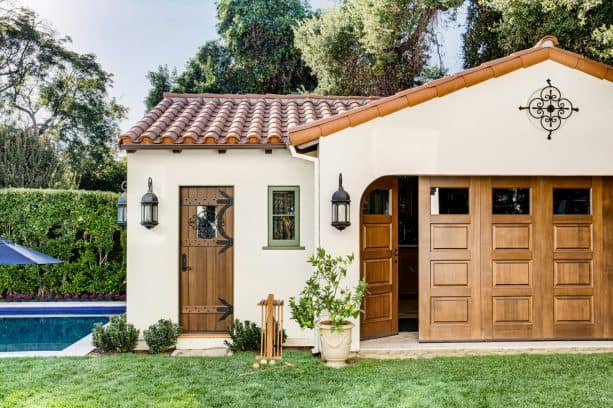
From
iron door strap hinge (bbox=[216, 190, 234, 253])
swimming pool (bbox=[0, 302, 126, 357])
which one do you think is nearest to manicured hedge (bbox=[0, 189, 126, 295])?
swimming pool (bbox=[0, 302, 126, 357])

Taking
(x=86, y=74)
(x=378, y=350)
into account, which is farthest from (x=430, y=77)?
(x=86, y=74)

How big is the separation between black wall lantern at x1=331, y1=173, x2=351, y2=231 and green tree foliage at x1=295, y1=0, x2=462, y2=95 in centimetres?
1122

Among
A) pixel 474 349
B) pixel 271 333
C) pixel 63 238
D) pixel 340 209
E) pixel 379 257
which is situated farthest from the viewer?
pixel 63 238

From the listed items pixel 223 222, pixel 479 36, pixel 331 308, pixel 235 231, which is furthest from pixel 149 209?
pixel 479 36

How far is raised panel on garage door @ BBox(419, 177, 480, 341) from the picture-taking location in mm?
8523

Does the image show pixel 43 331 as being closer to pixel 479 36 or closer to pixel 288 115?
pixel 288 115

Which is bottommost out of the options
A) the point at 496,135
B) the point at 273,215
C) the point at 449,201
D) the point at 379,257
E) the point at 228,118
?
the point at 379,257

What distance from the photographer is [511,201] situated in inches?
341

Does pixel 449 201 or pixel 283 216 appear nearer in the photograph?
pixel 449 201

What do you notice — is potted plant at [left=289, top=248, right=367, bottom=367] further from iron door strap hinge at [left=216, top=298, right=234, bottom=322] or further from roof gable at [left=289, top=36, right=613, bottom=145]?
roof gable at [left=289, top=36, right=613, bottom=145]

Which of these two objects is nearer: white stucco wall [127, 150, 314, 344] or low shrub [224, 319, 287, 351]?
low shrub [224, 319, 287, 351]

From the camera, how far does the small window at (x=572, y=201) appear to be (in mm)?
8688

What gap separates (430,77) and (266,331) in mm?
14373

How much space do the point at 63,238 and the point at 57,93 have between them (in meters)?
15.4
